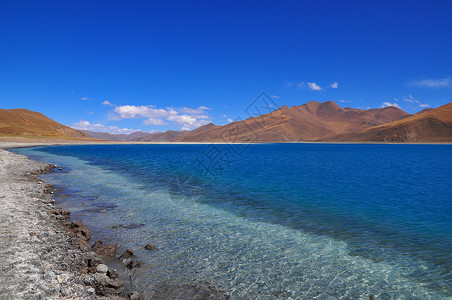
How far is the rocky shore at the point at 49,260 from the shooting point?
691 centimetres

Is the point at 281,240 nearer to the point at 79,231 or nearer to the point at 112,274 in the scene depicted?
the point at 112,274

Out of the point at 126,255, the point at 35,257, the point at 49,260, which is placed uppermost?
the point at 35,257

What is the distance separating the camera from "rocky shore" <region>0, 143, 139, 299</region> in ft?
22.7

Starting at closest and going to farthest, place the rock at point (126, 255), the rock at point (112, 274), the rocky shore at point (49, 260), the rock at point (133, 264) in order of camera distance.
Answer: the rocky shore at point (49, 260)
the rock at point (112, 274)
the rock at point (133, 264)
the rock at point (126, 255)

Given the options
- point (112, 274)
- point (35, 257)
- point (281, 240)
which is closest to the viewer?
point (112, 274)

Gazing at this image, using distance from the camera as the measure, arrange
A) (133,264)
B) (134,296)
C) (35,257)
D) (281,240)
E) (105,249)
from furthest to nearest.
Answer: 1. (281,240)
2. (105,249)
3. (133,264)
4. (35,257)
5. (134,296)

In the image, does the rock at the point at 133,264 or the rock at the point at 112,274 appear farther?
the rock at the point at 133,264

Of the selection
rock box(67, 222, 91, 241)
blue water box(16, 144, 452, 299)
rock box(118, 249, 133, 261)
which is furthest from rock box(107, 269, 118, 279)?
rock box(67, 222, 91, 241)

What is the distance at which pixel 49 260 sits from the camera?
8797 mm

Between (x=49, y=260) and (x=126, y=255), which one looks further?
(x=126, y=255)

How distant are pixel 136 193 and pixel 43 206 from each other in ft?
26.4

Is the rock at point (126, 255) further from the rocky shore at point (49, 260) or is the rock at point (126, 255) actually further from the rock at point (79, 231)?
the rock at point (79, 231)

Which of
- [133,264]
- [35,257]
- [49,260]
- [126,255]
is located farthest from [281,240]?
[35,257]

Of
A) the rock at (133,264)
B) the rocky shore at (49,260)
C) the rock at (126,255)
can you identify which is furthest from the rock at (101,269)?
the rock at (126,255)
